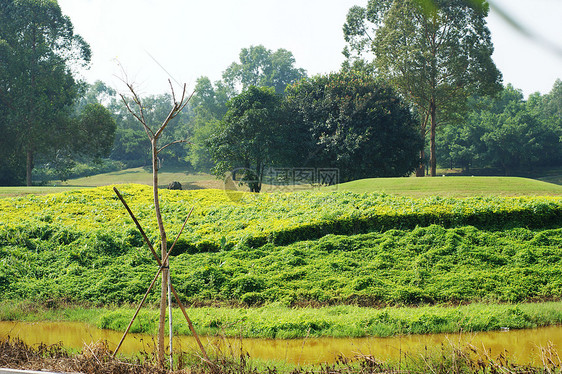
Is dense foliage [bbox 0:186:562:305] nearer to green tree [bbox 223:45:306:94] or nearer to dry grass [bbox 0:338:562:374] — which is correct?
dry grass [bbox 0:338:562:374]

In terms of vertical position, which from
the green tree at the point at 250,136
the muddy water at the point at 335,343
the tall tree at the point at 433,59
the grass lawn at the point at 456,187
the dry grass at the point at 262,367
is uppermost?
the tall tree at the point at 433,59

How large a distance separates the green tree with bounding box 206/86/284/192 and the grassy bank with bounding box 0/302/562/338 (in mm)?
16319

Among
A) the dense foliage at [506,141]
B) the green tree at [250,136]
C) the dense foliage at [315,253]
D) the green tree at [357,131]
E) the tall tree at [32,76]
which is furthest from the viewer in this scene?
the dense foliage at [506,141]

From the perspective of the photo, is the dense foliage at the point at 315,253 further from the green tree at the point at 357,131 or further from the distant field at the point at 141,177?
the distant field at the point at 141,177

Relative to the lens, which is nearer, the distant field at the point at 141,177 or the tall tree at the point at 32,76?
the tall tree at the point at 32,76

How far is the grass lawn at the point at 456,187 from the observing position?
14922 mm

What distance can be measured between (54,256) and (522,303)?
886cm

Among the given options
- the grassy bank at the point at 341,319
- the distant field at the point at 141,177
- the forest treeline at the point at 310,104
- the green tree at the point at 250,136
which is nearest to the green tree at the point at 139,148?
the distant field at the point at 141,177

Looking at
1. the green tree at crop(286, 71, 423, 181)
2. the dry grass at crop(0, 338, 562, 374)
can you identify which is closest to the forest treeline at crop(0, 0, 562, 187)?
the green tree at crop(286, 71, 423, 181)

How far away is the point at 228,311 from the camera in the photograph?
288 inches

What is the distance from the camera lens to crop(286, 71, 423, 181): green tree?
892 inches

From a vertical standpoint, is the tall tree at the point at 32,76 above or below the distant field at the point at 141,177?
above

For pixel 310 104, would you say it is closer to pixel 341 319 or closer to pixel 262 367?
pixel 341 319

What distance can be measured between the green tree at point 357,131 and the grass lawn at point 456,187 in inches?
186
